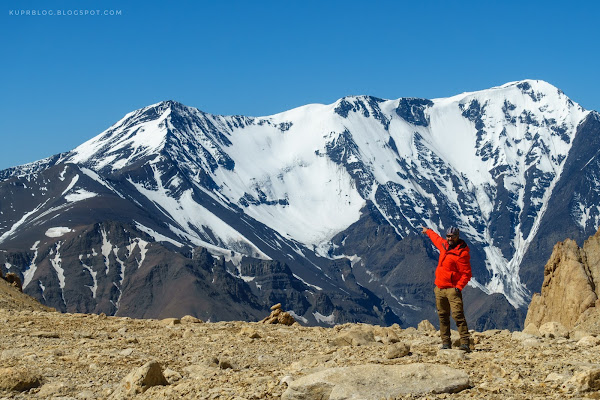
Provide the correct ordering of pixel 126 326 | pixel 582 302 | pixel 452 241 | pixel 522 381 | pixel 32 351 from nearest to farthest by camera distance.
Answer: pixel 522 381, pixel 452 241, pixel 32 351, pixel 126 326, pixel 582 302

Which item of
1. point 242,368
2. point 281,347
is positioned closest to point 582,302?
point 281,347

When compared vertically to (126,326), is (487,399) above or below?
below

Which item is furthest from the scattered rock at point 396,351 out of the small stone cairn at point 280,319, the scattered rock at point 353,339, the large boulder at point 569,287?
the large boulder at point 569,287

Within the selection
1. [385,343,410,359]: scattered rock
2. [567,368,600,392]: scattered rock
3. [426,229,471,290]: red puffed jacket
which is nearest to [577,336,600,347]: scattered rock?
[426,229,471,290]: red puffed jacket

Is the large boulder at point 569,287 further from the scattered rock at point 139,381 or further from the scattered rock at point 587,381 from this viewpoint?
the scattered rock at point 139,381

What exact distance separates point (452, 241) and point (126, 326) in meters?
10.9

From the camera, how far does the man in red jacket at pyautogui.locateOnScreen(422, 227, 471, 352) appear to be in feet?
64.2

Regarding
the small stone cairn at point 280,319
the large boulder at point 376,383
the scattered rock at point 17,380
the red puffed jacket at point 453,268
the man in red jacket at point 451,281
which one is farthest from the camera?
the small stone cairn at point 280,319

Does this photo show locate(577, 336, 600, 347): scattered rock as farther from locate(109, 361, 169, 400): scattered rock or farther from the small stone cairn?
the small stone cairn

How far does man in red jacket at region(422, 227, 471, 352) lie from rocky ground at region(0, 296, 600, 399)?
0.56 meters

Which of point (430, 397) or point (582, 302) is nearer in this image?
point (430, 397)

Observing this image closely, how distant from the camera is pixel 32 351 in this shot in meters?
21.7

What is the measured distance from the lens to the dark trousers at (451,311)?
1944 cm

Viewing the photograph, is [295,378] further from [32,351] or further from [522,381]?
[32,351]
